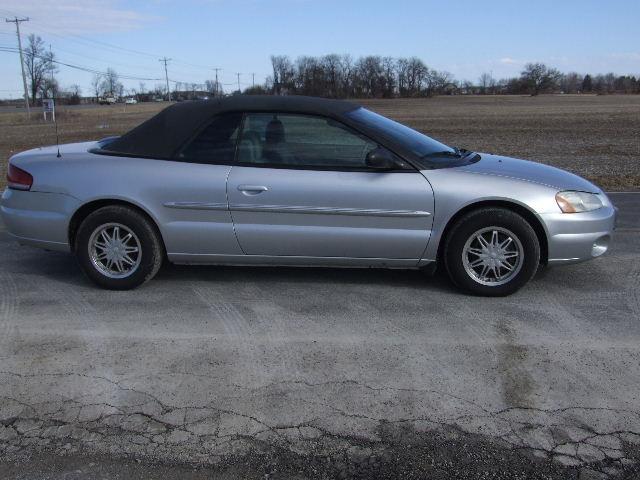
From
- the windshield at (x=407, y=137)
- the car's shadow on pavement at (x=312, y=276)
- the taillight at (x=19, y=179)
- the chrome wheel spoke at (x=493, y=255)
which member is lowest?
the car's shadow on pavement at (x=312, y=276)

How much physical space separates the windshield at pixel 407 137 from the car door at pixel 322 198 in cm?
21

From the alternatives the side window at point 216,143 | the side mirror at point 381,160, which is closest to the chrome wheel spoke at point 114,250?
the side window at point 216,143

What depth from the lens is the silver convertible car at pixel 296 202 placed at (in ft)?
15.2

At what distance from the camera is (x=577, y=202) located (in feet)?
15.3

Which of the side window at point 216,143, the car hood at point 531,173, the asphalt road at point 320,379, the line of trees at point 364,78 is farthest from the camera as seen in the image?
the line of trees at point 364,78

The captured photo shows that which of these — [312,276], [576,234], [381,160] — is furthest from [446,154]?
[312,276]

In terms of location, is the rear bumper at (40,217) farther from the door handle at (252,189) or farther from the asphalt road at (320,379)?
the door handle at (252,189)

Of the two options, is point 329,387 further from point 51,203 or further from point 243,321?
point 51,203

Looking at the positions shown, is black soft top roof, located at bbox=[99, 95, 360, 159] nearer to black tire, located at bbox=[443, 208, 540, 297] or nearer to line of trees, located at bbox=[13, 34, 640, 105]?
black tire, located at bbox=[443, 208, 540, 297]

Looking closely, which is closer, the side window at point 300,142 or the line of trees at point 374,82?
the side window at point 300,142

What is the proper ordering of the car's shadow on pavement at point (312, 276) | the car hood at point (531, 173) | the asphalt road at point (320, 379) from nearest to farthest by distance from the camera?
the asphalt road at point (320, 379) → the car hood at point (531, 173) → the car's shadow on pavement at point (312, 276)

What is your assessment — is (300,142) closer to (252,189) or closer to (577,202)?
(252,189)

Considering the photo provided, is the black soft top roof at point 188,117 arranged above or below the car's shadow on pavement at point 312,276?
above

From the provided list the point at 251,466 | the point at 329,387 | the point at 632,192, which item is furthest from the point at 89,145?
the point at 632,192
